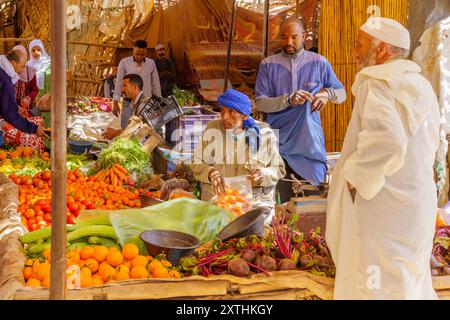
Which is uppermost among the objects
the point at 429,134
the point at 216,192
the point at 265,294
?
the point at 429,134

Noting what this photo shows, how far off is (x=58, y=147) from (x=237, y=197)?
1.84 meters

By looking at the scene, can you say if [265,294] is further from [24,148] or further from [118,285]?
[24,148]

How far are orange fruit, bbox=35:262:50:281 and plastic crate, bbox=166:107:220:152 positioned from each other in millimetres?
3955

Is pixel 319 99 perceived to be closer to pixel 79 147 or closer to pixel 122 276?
pixel 122 276

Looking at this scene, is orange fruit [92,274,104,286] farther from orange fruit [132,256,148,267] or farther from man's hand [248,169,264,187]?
man's hand [248,169,264,187]

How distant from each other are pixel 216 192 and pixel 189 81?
28.9 feet

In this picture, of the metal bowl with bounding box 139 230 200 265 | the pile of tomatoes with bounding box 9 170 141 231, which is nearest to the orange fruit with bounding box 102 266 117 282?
the metal bowl with bounding box 139 230 200 265

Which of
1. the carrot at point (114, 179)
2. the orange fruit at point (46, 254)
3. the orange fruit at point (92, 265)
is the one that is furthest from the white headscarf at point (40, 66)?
the orange fruit at point (92, 265)

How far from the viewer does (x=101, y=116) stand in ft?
34.0

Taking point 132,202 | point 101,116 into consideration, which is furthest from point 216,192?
point 101,116

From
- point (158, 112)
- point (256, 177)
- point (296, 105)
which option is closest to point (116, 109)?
point (158, 112)

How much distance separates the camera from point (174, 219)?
12.3ft

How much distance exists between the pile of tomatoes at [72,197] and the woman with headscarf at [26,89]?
3.82m

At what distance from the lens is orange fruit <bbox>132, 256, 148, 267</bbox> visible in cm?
317
